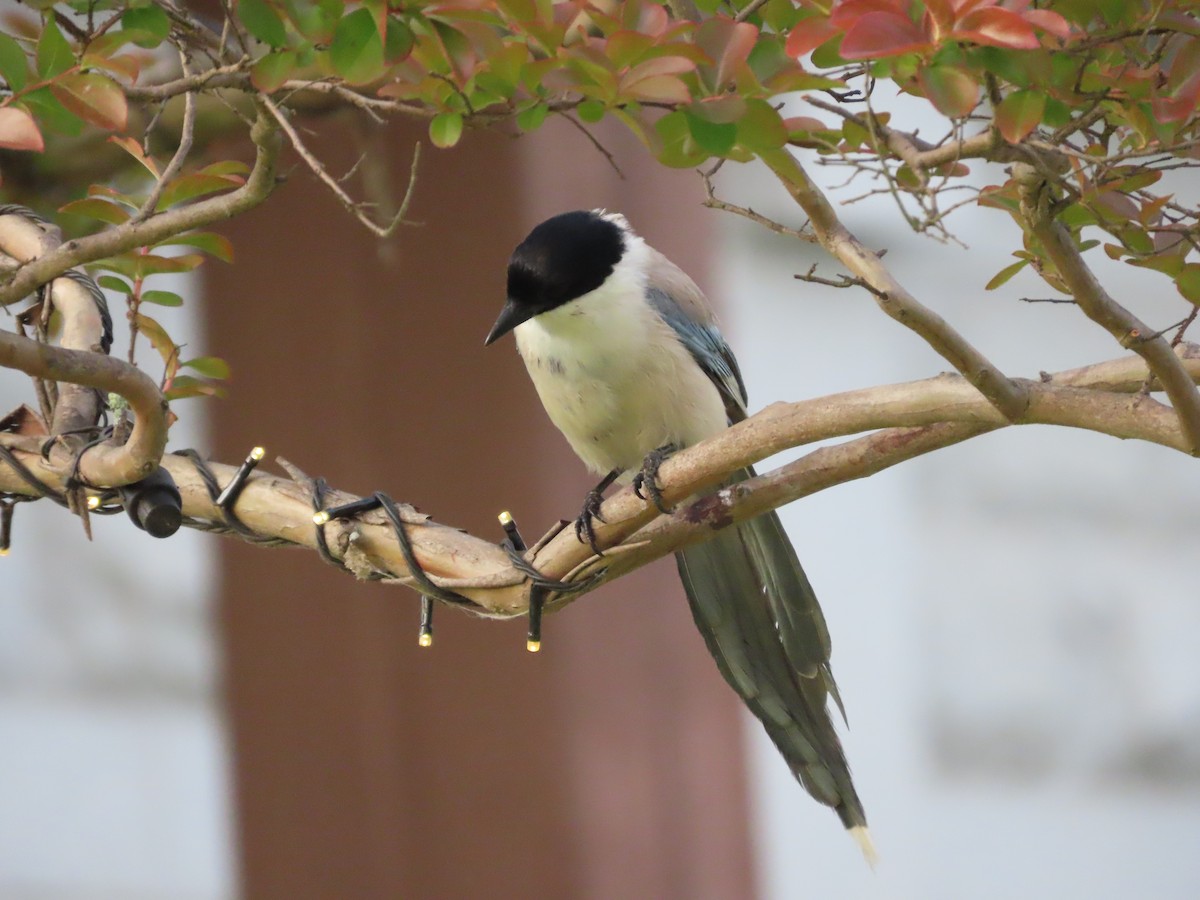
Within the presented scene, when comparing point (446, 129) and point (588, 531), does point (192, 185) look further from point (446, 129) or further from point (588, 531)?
point (588, 531)

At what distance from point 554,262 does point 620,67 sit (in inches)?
37.0

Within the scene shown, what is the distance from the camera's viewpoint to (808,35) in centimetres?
108

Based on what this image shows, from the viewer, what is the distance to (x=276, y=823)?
2.97 meters

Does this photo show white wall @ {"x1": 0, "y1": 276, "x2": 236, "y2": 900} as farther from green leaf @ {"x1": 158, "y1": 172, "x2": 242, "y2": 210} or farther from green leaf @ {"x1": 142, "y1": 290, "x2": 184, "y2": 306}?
→ green leaf @ {"x1": 158, "y1": 172, "x2": 242, "y2": 210}

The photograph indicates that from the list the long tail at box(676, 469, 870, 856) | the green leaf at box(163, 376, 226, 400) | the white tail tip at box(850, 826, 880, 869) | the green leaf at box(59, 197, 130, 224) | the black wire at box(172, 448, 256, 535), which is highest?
the green leaf at box(59, 197, 130, 224)

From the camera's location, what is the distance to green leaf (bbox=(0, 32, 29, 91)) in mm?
1211

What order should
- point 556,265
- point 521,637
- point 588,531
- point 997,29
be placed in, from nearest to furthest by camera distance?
point 997,29 < point 588,531 < point 556,265 < point 521,637

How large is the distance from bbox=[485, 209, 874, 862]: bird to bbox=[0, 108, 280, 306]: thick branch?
55cm

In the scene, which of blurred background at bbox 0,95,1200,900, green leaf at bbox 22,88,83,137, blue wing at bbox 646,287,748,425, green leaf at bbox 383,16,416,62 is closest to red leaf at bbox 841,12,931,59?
green leaf at bbox 383,16,416,62

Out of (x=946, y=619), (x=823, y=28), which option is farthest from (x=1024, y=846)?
(x=823, y=28)

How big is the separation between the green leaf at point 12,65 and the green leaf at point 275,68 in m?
0.19

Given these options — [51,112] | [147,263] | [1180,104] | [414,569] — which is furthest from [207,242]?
[1180,104]

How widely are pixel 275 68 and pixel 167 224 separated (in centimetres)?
22

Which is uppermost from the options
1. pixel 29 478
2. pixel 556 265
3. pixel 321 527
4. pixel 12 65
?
pixel 556 265
